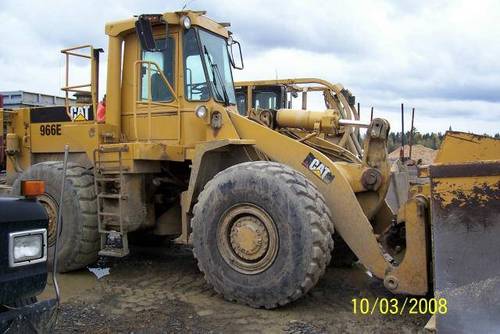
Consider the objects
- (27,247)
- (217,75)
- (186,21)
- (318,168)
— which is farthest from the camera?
(217,75)

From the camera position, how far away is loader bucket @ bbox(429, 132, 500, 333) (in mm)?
3877

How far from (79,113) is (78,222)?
5.36ft

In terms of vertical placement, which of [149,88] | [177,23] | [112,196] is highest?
[177,23]

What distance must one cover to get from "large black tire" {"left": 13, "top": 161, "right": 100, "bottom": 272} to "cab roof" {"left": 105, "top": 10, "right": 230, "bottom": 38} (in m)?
1.78

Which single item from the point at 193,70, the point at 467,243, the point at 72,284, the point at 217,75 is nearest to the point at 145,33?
the point at 193,70

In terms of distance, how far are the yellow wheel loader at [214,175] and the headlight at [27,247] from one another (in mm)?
2308

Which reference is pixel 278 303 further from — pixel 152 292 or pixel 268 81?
pixel 268 81

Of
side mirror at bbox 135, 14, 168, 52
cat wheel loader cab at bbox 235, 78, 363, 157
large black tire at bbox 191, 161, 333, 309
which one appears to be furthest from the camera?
cat wheel loader cab at bbox 235, 78, 363, 157

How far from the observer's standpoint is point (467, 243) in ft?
13.4

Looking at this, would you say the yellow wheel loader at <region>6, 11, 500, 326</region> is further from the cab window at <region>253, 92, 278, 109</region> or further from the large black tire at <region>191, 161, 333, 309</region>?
the cab window at <region>253, 92, 278, 109</region>

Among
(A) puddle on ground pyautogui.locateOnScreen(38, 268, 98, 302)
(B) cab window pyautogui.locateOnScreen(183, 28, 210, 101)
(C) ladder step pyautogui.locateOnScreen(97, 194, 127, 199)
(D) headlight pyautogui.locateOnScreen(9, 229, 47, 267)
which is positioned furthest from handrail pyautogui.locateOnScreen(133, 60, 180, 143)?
(D) headlight pyautogui.locateOnScreen(9, 229, 47, 267)

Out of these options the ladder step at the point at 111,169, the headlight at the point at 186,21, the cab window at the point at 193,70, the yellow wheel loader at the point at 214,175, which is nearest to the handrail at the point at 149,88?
the yellow wheel loader at the point at 214,175

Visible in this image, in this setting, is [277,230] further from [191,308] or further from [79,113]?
[79,113]

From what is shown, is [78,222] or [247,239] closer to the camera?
[247,239]
